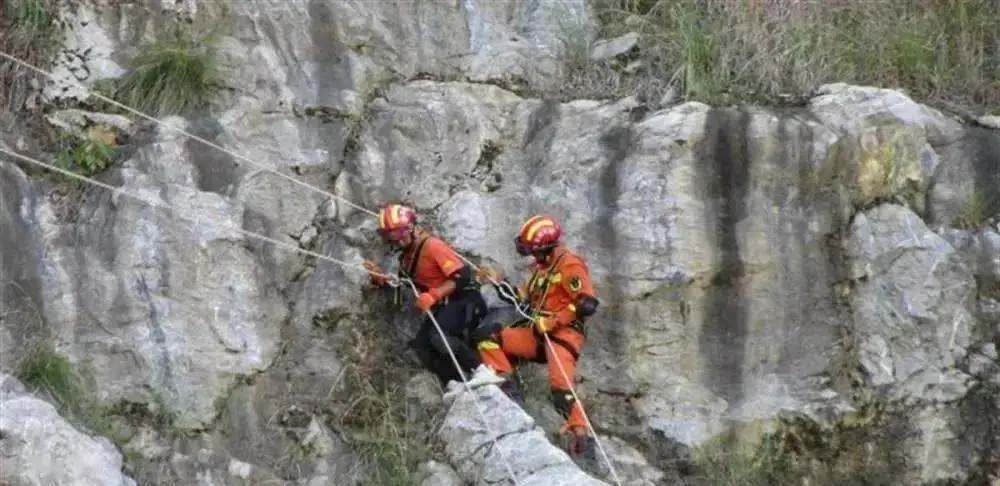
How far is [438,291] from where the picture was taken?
8.25 m

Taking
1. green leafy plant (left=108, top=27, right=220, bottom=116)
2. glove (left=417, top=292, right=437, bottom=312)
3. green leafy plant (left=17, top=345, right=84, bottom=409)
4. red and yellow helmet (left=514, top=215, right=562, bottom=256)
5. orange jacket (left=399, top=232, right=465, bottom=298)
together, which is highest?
green leafy plant (left=108, top=27, right=220, bottom=116)

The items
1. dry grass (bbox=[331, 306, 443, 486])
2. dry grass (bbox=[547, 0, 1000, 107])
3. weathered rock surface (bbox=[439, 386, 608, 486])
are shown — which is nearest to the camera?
weathered rock surface (bbox=[439, 386, 608, 486])

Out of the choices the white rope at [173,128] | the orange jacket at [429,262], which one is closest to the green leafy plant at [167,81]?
the white rope at [173,128]

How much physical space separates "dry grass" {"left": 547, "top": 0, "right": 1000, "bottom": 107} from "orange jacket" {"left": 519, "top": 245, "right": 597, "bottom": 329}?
1.71 m

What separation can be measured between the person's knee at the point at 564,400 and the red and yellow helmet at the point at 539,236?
909mm

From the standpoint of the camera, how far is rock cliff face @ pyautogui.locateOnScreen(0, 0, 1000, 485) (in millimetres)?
8047

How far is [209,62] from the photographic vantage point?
896cm

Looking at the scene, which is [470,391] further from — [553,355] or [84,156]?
[84,156]

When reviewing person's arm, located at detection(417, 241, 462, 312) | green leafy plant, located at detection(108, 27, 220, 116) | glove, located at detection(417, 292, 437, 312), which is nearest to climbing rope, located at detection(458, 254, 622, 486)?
person's arm, located at detection(417, 241, 462, 312)

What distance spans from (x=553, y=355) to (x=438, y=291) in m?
0.84

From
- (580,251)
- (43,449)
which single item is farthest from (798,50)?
(43,449)

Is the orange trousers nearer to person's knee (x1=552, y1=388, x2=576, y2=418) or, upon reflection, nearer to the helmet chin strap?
person's knee (x1=552, y1=388, x2=576, y2=418)

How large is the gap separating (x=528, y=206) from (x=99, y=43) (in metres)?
3.23

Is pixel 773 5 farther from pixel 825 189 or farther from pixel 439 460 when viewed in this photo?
pixel 439 460
